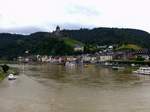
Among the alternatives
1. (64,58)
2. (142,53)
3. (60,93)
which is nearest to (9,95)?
(60,93)

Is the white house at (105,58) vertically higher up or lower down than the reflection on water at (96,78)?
higher up

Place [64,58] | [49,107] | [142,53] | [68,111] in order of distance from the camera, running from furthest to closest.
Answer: [64,58] < [142,53] < [49,107] < [68,111]

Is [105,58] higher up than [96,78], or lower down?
higher up

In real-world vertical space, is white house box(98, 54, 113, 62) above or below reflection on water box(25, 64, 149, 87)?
above

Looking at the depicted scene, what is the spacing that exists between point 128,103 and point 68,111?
6418mm

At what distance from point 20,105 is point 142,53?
377 ft

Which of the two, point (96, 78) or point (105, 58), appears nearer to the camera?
point (96, 78)

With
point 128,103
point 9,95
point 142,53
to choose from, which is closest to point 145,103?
point 128,103

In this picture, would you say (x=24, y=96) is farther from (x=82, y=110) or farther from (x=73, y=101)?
(x=82, y=110)

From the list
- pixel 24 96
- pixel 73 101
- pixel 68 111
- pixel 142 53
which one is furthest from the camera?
pixel 142 53

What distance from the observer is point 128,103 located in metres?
34.8

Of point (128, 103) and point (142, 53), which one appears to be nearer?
point (128, 103)

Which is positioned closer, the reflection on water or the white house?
the reflection on water

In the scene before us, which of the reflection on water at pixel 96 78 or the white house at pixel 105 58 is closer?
the reflection on water at pixel 96 78
